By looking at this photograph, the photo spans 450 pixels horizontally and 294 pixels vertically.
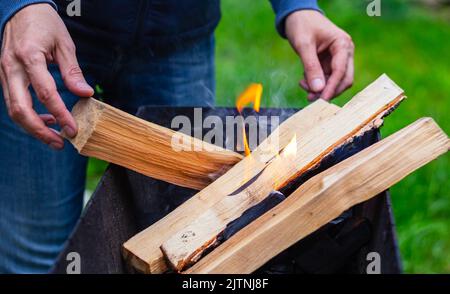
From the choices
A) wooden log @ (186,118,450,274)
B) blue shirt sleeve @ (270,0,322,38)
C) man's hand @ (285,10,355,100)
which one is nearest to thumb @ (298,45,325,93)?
man's hand @ (285,10,355,100)

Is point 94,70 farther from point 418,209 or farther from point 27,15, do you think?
point 418,209

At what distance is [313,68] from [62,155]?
0.76 meters

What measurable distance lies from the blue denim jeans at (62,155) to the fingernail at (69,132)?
337mm

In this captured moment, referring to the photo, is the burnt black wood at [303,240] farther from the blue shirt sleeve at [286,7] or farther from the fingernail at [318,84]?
the blue shirt sleeve at [286,7]

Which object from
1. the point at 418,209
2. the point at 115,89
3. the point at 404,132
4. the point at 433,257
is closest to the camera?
the point at 404,132

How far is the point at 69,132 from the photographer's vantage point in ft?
4.23

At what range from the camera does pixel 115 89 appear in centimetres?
182

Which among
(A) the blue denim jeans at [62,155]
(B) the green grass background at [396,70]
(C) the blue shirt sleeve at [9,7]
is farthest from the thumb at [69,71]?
(B) the green grass background at [396,70]

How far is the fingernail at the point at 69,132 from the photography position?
1280 millimetres

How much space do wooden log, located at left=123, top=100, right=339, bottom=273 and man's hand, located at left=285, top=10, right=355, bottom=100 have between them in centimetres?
8

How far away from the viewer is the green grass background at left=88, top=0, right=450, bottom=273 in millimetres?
2576
